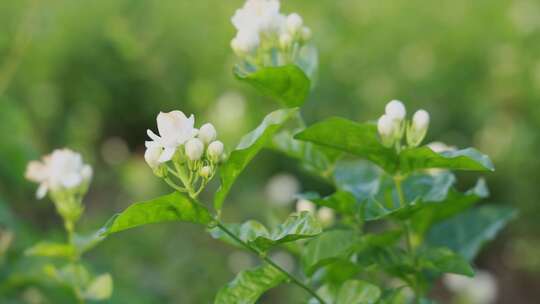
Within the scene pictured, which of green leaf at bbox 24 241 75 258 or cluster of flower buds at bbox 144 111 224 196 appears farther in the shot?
green leaf at bbox 24 241 75 258

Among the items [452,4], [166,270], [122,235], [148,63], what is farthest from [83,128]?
[452,4]

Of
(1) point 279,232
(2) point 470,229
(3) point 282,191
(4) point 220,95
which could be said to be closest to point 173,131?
(1) point 279,232

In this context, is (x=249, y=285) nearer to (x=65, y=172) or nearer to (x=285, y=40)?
(x=285, y=40)

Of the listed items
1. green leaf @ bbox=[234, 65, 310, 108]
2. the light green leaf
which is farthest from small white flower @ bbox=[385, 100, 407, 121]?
the light green leaf

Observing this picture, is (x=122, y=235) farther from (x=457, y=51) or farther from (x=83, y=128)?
(x=457, y=51)

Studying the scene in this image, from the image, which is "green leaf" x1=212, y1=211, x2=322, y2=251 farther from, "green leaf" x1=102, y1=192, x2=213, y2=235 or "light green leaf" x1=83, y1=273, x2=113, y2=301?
"light green leaf" x1=83, y1=273, x2=113, y2=301

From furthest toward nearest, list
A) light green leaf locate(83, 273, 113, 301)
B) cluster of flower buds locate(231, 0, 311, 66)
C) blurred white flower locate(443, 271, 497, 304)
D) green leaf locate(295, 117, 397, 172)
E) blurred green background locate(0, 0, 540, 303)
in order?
blurred green background locate(0, 0, 540, 303), blurred white flower locate(443, 271, 497, 304), light green leaf locate(83, 273, 113, 301), cluster of flower buds locate(231, 0, 311, 66), green leaf locate(295, 117, 397, 172)

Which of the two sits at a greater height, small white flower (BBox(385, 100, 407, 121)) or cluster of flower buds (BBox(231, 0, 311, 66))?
cluster of flower buds (BBox(231, 0, 311, 66))
